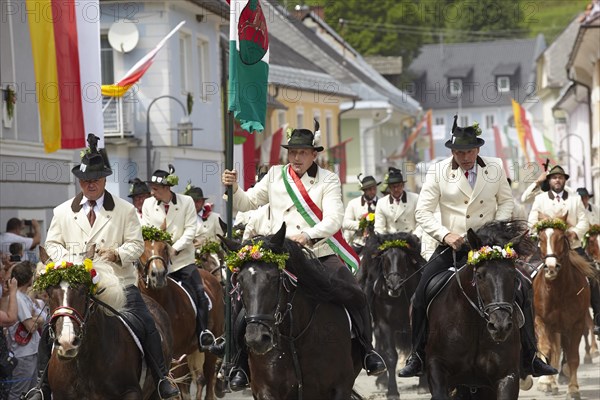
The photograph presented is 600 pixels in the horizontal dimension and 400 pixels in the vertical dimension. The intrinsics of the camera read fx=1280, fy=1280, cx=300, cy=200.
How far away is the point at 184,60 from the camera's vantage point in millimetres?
34156

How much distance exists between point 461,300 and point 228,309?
1.95 meters

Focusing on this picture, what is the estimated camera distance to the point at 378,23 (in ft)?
292

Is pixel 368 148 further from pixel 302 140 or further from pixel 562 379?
pixel 302 140

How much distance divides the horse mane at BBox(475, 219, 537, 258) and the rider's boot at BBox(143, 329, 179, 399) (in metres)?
2.87

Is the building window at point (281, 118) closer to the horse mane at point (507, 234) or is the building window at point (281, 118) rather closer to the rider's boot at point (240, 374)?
the horse mane at point (507, 234)

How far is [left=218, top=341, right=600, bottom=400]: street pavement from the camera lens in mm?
16000

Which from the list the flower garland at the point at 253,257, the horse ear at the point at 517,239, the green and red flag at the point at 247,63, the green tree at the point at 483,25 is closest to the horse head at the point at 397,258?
the green and red flag at the point at 247,63

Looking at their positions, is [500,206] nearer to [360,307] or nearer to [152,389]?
[360,307]

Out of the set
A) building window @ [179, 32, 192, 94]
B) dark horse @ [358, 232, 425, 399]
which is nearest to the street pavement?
dark horse @ [358, 232, 425, 399]

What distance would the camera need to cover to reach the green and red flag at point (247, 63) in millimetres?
11102

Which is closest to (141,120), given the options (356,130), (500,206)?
(500,206)

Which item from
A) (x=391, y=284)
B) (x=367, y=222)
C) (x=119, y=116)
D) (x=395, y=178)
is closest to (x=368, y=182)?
(x=367, y=222)

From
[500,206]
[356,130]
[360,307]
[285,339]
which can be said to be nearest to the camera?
[285,339]

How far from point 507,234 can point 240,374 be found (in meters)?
2.52
